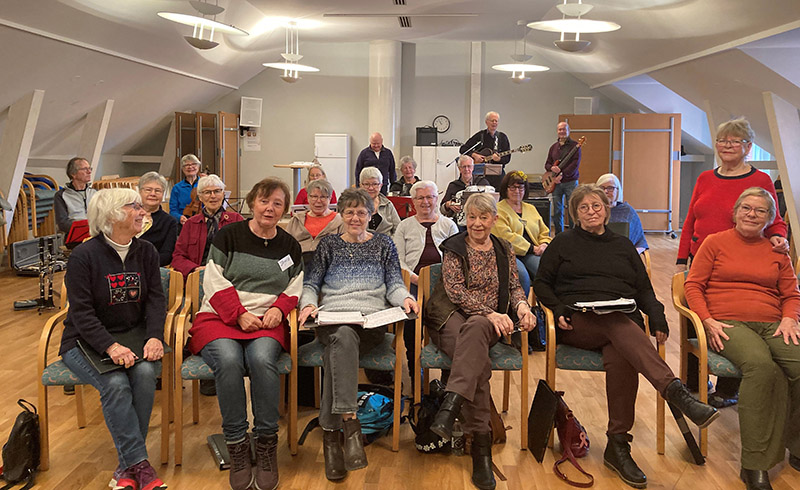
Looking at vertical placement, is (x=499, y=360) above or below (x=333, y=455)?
above

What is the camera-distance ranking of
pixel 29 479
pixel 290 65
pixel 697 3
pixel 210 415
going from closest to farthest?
pixel 29 479
pixel 210 415
pixel 697 3
pixel 290 65

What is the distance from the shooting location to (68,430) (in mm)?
3307

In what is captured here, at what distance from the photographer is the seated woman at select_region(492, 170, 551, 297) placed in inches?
186

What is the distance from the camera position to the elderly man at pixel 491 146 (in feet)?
26.7

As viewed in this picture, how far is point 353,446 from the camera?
291 centimetres

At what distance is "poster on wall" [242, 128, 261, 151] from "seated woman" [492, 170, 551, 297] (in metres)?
9.04

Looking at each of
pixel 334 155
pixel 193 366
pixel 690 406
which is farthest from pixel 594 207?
pixel 334 155

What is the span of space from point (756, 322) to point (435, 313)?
143cm

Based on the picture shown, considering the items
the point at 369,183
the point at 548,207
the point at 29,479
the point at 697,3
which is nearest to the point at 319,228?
the point at 369,183

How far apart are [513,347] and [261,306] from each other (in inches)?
45.2

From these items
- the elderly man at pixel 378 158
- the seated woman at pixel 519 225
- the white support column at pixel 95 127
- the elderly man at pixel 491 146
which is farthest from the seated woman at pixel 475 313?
the white support column at pixel 95 127

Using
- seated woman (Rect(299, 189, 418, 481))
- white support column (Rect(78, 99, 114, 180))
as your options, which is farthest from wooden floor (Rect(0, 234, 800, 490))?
white support column (Rect(78, 99, 114, 180))

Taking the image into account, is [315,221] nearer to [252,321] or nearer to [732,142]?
[252,321]

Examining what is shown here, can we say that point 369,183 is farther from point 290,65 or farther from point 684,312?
point 290,65
